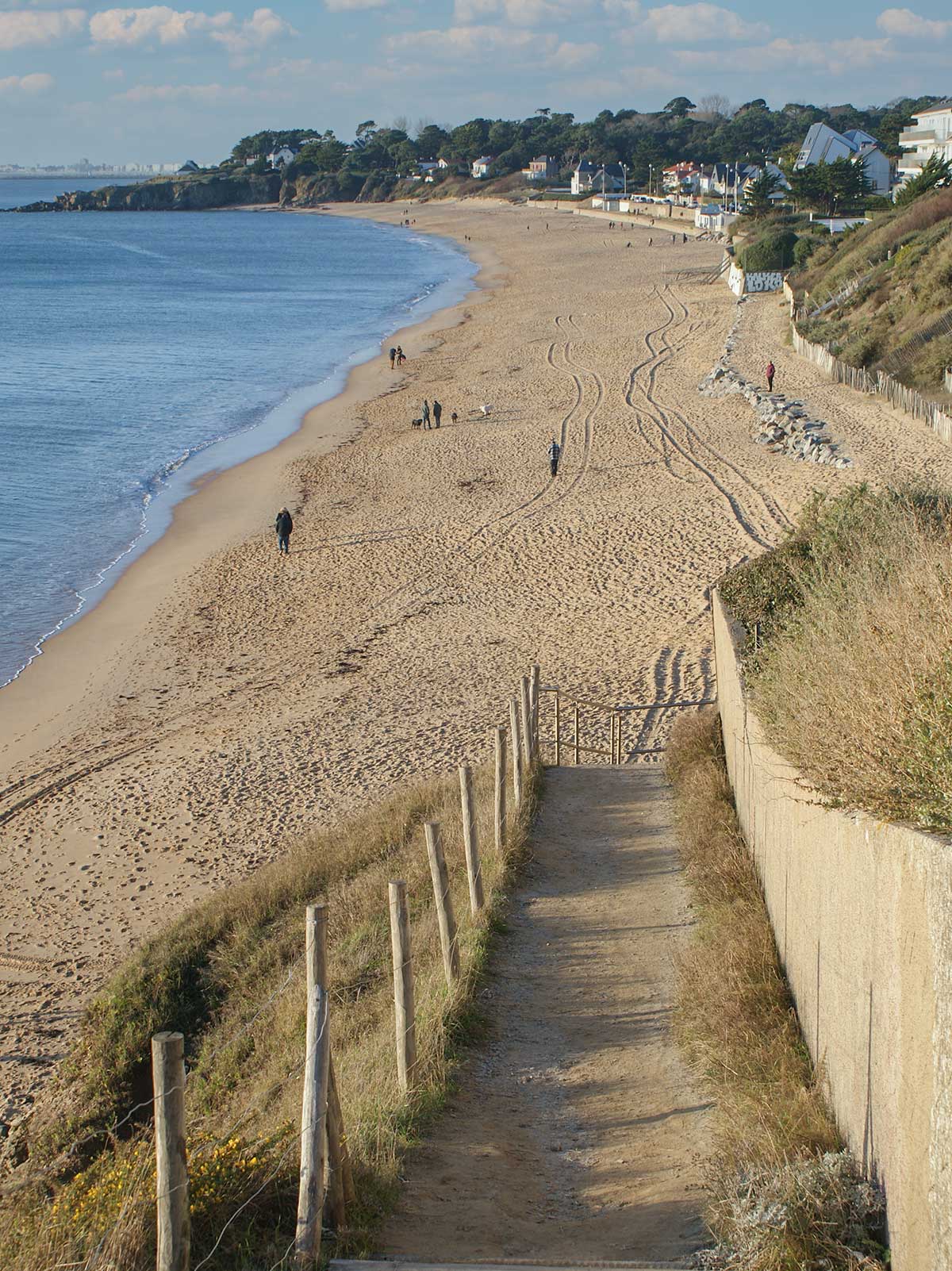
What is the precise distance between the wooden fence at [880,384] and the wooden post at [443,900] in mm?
23936

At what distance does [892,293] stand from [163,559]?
85.7ft

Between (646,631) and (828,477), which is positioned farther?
(828,477)

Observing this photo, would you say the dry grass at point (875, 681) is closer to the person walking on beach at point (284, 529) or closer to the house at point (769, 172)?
the person walking on beach at point (284, 529)

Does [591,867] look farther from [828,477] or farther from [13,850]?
[828,477]

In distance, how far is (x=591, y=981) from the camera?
7.93 metres

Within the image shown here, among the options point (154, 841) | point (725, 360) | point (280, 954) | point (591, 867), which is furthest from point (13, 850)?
point (725, 360)

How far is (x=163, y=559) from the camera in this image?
25.8 m

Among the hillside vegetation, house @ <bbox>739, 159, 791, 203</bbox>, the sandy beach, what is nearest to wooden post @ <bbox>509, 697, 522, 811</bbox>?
the sandy beach

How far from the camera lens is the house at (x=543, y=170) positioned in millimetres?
170625

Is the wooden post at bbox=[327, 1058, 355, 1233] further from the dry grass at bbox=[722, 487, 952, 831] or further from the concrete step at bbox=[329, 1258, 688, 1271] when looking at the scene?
the dry grass at bbox=[722, 487, 952, 831]

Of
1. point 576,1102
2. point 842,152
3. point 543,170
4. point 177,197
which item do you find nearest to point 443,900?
point 576,1102

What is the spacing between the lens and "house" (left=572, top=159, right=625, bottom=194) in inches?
5851

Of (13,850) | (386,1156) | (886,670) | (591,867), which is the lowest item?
(13,850)

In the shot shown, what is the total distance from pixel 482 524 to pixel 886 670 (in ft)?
67.7
